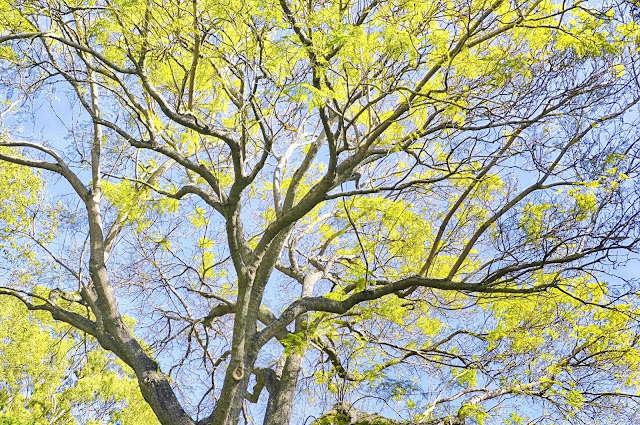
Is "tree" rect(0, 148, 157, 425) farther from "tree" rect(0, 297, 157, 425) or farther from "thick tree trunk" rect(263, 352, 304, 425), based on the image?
"thick tree trunk" rect(263, 352, 304, 425)

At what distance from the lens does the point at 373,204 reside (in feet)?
18.3

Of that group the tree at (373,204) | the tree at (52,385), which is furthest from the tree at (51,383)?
the tree at (373,204)

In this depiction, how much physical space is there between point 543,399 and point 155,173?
4539 millimetres

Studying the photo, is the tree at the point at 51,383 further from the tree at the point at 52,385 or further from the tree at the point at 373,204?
the tree at the point at 373,204

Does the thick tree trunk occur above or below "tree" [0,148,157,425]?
below

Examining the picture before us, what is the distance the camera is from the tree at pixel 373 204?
4344 millimetres

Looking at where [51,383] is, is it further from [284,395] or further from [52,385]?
[284,395]

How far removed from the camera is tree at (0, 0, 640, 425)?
14.3 feet

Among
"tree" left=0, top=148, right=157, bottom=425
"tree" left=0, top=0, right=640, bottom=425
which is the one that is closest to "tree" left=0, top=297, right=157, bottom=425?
"tree" left=0, top=148, right=157, bottom=425

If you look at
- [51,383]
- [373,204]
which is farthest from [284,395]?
[51,383]

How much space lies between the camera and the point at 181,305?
6.40m

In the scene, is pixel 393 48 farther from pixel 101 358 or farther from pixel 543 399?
pixel 101 358

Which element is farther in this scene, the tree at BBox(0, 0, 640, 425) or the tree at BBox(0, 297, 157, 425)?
the tree at BBox(0, 297, 157, 425)

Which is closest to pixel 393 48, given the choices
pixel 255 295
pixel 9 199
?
pixel 255 295
